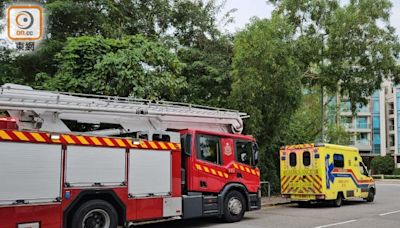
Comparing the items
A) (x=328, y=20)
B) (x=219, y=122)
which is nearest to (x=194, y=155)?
(x=219, y=122)

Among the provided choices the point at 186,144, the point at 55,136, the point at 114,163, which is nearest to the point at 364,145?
the point at 186,144

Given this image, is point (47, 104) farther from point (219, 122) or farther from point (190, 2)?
point (190, 2)

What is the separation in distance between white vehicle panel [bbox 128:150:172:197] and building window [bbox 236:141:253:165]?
2799 millimetres

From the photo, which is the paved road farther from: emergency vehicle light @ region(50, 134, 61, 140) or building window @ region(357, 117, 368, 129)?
building window @ region(357, 117, 368, 129)

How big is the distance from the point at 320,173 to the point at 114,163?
31.8 feet

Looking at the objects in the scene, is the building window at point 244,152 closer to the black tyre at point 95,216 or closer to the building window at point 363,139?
the black tyre at point 95,216

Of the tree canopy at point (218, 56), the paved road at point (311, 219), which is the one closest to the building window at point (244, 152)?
the paved road at point (311, 219)

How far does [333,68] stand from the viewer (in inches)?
871

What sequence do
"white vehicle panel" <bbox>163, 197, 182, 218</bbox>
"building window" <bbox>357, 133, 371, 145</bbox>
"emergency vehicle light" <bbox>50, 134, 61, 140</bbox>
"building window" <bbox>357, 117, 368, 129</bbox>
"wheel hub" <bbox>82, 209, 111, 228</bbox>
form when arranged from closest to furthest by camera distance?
"emergency vehicle light" <bbox>50, 134, 61, 140</bbox>
"wheel hub" <bbox>82, 209, 111, 228</bbox>
"white vehicle panel" <bbox>163, 197, 182, 218</bbox>
"building window" <bbox>357, 133, 371, 145</bbox>
"building window" <bbox>357, 117, 368, 129</bbox>

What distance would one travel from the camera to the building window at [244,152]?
13562 mm

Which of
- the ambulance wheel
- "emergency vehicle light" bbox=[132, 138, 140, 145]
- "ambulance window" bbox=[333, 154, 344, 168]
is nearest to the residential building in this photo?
"ambulance window" bbox=[333, 154, 344, 168]

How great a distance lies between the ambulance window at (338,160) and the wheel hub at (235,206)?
20.8ft

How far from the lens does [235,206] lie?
13.1 m

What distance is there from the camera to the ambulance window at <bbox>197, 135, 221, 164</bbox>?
12.5 metres
